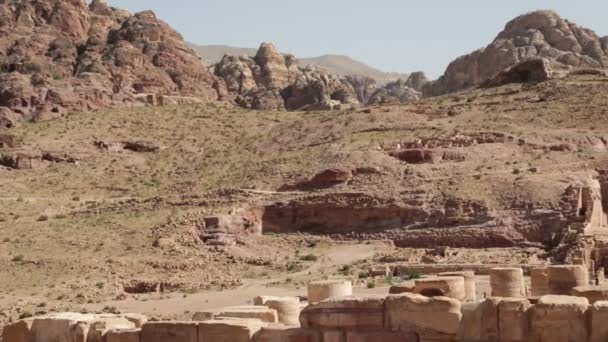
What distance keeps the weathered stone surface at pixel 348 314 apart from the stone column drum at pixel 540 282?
6116 millimetres

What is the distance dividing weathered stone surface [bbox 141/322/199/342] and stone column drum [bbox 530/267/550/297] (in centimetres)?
678

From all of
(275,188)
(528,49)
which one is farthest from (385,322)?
(528,49)

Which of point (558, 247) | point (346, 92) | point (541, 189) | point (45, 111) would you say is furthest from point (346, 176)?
point (346, 92)

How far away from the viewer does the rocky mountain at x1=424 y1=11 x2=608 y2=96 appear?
261ft

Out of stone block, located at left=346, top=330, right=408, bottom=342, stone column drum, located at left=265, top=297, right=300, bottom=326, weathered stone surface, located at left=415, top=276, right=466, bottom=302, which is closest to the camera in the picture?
stone block, located at left=346, top=330, right=408, bottom=342

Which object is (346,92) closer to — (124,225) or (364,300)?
(124,225)

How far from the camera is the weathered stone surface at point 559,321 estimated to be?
32.9 ft

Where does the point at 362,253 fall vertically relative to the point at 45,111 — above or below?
below

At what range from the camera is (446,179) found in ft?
132

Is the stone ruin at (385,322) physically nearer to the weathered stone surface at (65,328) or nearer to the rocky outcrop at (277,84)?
the weathered stone surface at (65,328)


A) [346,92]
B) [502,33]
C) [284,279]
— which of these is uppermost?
[502,33]

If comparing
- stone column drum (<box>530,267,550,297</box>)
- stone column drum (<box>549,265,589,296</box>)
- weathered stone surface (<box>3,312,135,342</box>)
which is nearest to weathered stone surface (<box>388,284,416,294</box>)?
stone column drum (<box>549,265,589,296</box>)

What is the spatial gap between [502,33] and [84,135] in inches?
1716

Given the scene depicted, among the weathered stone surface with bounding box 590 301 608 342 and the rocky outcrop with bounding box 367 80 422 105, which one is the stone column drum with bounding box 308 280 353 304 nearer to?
the weathered stone surface with bounding box 590 301 608 342
